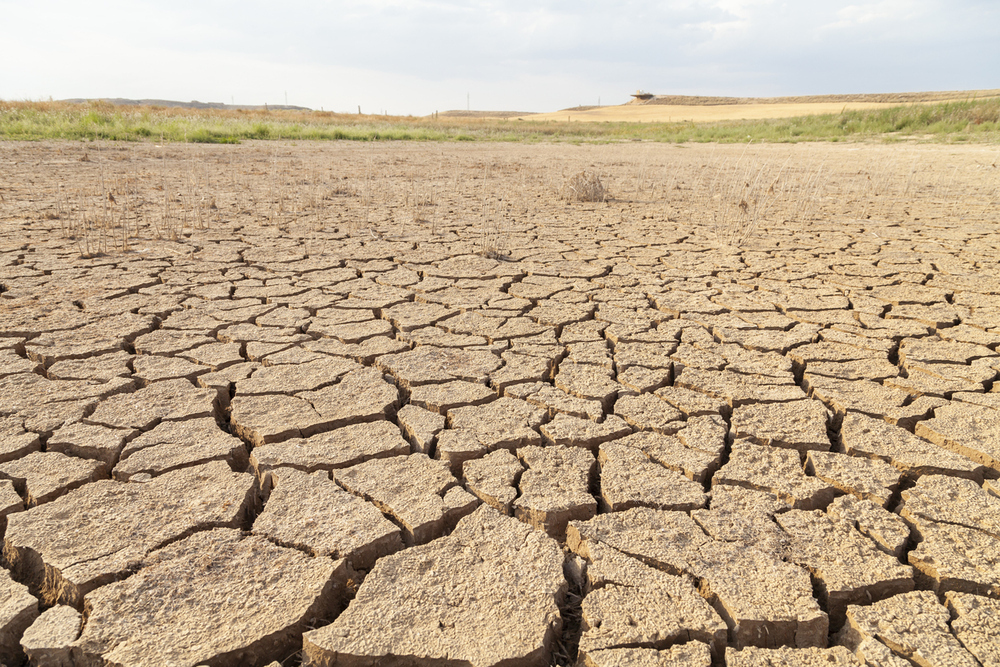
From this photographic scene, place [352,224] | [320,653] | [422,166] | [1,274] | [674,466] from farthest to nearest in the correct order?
[422,166]
[352,224]
[1,274]
[674,466]
[320,653]

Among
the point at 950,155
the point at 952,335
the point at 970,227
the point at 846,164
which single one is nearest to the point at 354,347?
the point at 952,335

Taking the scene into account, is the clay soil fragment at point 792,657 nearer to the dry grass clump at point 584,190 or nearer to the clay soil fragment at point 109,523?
the clay soil fragment at point 109,523

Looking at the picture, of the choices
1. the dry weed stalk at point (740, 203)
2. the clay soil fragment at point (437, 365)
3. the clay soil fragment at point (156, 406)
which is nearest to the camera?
the clay soil fragment at point (156, 406)

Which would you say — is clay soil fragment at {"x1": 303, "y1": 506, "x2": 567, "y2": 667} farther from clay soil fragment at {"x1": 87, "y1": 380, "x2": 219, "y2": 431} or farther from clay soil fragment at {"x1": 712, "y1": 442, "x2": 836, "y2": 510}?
clay soil fragment at {"x1": 87, "y1": 380, "x2": 219, "y2": 431}

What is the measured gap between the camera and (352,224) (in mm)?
5004

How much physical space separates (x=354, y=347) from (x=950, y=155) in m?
11.2

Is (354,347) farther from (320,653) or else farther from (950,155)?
(950,155)

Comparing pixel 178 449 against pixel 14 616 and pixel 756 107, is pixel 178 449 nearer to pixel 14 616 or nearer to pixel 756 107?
pixel 14 616

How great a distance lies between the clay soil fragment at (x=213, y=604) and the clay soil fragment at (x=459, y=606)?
0.25ft

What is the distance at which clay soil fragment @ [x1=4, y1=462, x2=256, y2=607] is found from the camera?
4.42 ft

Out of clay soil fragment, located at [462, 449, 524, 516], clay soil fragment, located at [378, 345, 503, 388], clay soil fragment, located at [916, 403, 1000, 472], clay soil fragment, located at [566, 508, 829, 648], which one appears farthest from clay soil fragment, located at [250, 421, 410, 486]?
clay soil fragment, located at [916, 403, 1000, 472]

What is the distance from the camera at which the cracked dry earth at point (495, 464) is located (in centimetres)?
125

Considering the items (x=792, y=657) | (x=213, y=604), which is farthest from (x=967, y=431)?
(x=213, y=604)

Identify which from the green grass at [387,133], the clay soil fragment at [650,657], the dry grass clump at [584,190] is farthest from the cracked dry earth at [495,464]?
the green grass at [387,133]
